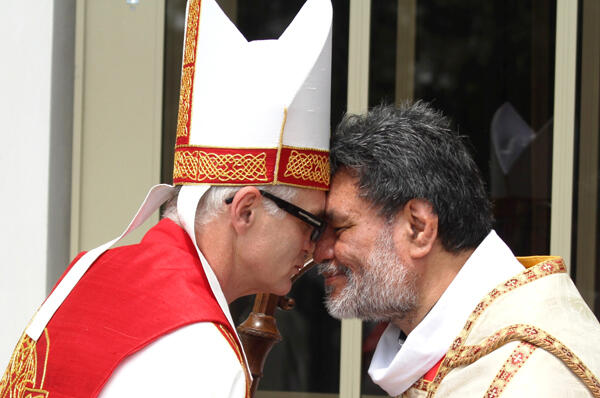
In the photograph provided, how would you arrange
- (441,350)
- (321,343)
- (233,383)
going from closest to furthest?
(233,383)
(441,350)
(321,343)

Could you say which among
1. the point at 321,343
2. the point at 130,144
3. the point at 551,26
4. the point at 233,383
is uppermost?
the point at 551,26

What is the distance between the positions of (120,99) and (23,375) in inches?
85.1

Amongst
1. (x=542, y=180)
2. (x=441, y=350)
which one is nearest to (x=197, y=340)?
(x=441, y=350)

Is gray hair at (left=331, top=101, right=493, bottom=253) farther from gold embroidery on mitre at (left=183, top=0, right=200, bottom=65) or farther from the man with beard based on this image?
gold embroidery on mitre at (left=183, top=0, right=200, bottom=65)

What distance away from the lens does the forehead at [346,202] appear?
254cm

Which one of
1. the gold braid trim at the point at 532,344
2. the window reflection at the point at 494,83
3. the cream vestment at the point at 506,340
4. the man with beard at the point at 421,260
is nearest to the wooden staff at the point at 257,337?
the man with beard at the point at 421,260

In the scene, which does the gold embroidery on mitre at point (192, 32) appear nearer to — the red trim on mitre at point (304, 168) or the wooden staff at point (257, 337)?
the red trim on mitre at point (304, 168)

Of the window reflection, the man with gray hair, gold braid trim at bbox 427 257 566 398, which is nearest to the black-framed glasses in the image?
the man with gray hair

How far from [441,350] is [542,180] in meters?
1.84

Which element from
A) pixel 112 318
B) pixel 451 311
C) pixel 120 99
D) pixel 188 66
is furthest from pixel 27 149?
pixel 451 311

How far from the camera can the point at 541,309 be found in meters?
2.18

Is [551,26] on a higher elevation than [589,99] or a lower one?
higher

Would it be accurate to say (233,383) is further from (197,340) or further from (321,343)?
(321,343)

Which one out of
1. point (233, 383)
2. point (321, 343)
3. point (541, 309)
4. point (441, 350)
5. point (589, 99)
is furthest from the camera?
point (321, 343)
